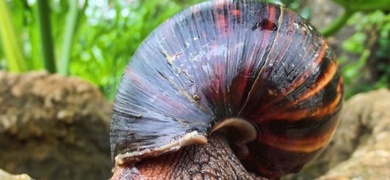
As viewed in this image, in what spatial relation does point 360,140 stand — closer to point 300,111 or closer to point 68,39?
point 300,111

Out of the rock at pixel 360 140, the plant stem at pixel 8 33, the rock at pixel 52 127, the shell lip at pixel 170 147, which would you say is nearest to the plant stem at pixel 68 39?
the plant stem at pixel 8 33

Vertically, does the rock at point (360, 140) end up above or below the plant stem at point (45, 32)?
below

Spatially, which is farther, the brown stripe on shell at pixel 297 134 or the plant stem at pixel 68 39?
the plant stem at pixel 68 39

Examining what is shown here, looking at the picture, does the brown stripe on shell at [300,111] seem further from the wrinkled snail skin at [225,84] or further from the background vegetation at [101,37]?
the background vegetation at [101,37]

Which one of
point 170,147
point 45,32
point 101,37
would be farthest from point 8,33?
point 170,147

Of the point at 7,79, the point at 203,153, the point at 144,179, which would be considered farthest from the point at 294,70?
the point at 7,79

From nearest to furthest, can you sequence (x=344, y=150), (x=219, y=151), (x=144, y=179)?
(x=144, y=179) < (x=219, y=151) < (x=344, y=150)

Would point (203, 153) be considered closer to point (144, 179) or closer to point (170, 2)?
point (144, 179)
